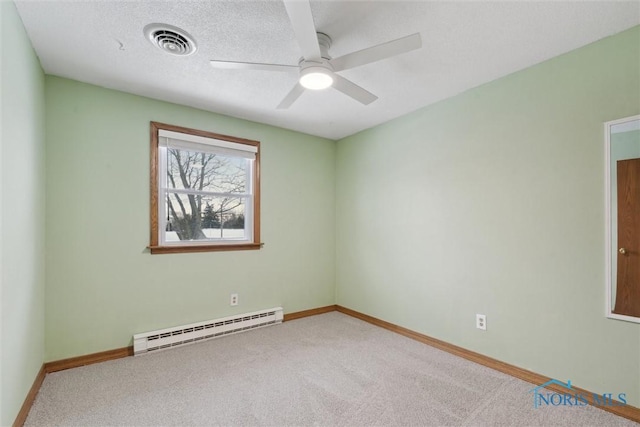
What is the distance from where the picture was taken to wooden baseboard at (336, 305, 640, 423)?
6.17ft

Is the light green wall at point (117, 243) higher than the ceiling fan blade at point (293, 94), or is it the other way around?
the ceiling fan blade at point (293, 94)

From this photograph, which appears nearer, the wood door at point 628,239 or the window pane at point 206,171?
the wood door at point 628,239

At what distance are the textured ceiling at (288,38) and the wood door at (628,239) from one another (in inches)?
36.3

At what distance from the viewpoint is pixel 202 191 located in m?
3.27

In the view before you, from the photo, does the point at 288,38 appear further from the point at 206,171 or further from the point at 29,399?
the point at 29,399

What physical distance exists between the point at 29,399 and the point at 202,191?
203 centimetres

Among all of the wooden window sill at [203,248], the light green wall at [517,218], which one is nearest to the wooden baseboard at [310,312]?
the light green wall at [517,218]

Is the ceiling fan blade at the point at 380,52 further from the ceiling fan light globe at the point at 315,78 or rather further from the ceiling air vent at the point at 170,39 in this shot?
the ceiling air vent at the point at 170,39

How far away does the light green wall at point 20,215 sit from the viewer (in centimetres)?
155

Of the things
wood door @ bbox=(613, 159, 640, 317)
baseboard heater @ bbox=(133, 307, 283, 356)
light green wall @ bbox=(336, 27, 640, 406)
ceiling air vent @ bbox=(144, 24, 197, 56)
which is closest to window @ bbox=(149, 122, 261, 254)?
baseboard heater @ bbox=(133, 307, 283, 356)

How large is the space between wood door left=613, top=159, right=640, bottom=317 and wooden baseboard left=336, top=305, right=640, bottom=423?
0.60m

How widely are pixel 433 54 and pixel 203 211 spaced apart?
8.58ft

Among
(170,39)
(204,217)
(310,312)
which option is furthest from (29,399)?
(310,312)

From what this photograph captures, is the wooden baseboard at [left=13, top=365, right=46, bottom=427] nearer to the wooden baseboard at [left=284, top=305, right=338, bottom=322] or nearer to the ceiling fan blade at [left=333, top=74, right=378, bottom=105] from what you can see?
the wooden baseboard at [left=284, top=305, right=338, bottom=322]
